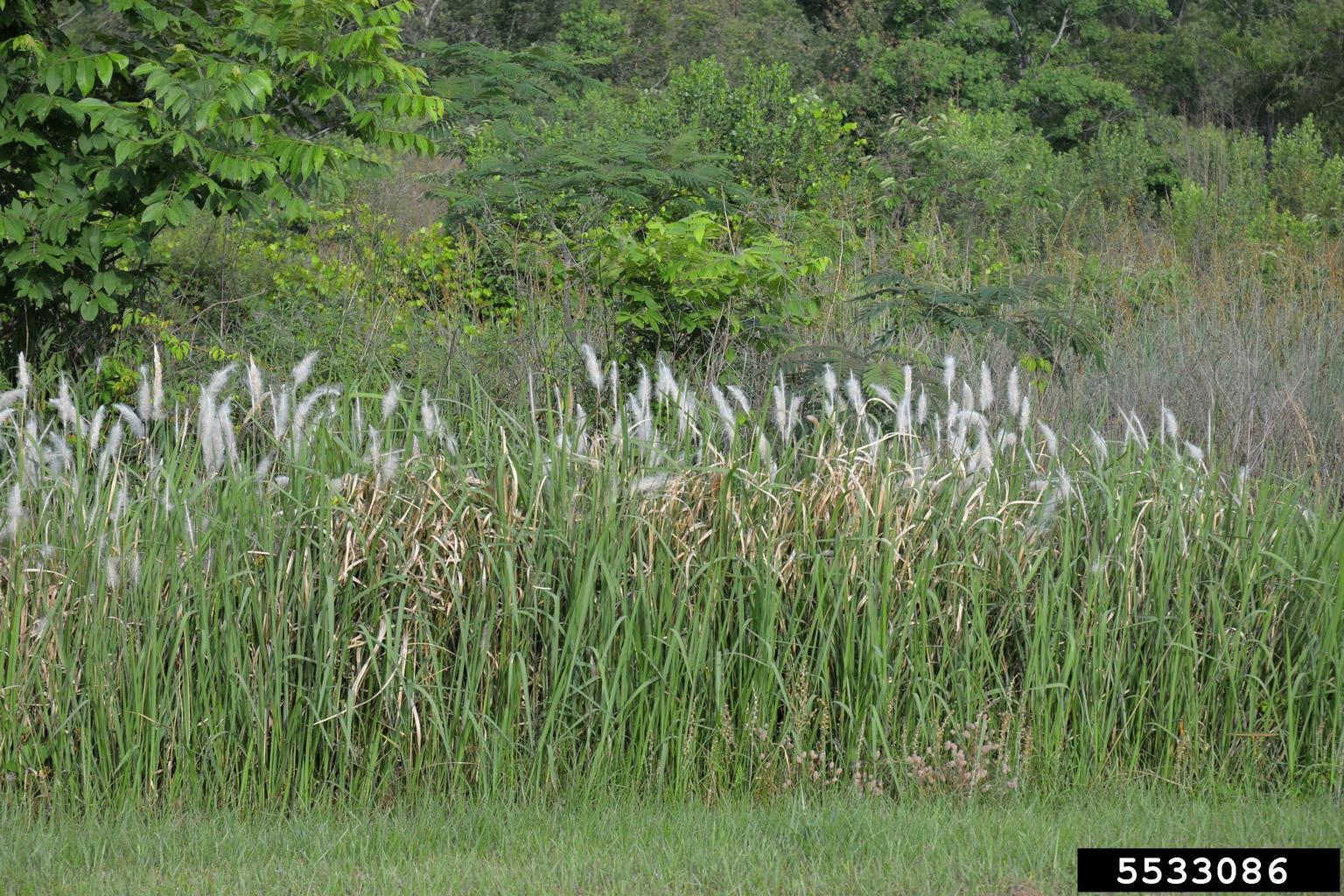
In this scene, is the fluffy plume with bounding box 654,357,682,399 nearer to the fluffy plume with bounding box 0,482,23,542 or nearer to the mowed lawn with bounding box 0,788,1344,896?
the mowed lawn with bounding box 0,788,1344,896

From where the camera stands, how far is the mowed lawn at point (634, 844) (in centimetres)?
296

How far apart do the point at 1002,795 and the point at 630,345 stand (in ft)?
10.3

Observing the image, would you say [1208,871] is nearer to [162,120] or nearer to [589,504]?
[589,504]

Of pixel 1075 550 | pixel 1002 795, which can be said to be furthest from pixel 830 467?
pixel 1002 795

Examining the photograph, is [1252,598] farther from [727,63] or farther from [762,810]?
[727,63]

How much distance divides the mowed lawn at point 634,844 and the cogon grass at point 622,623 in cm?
19

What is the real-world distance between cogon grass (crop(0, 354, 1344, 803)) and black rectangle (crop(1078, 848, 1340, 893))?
21.2 inches

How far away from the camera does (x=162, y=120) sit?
5.16 m

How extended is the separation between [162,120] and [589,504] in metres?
2.64

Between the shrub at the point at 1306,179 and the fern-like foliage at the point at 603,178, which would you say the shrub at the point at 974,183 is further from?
the fern-like foliage at the point at 603,178

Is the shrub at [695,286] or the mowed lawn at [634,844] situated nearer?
the mowed lawn at [634,844]

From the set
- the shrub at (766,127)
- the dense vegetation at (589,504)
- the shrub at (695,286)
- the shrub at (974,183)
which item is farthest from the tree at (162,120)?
the shrub at (974,183)

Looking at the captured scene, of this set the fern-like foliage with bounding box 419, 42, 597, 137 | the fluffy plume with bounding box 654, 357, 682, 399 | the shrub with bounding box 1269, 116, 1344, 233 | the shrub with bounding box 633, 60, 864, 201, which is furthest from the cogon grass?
the shrub with bounding box 1269, 116, 1344, 233

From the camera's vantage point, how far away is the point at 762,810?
3449 millimetres
